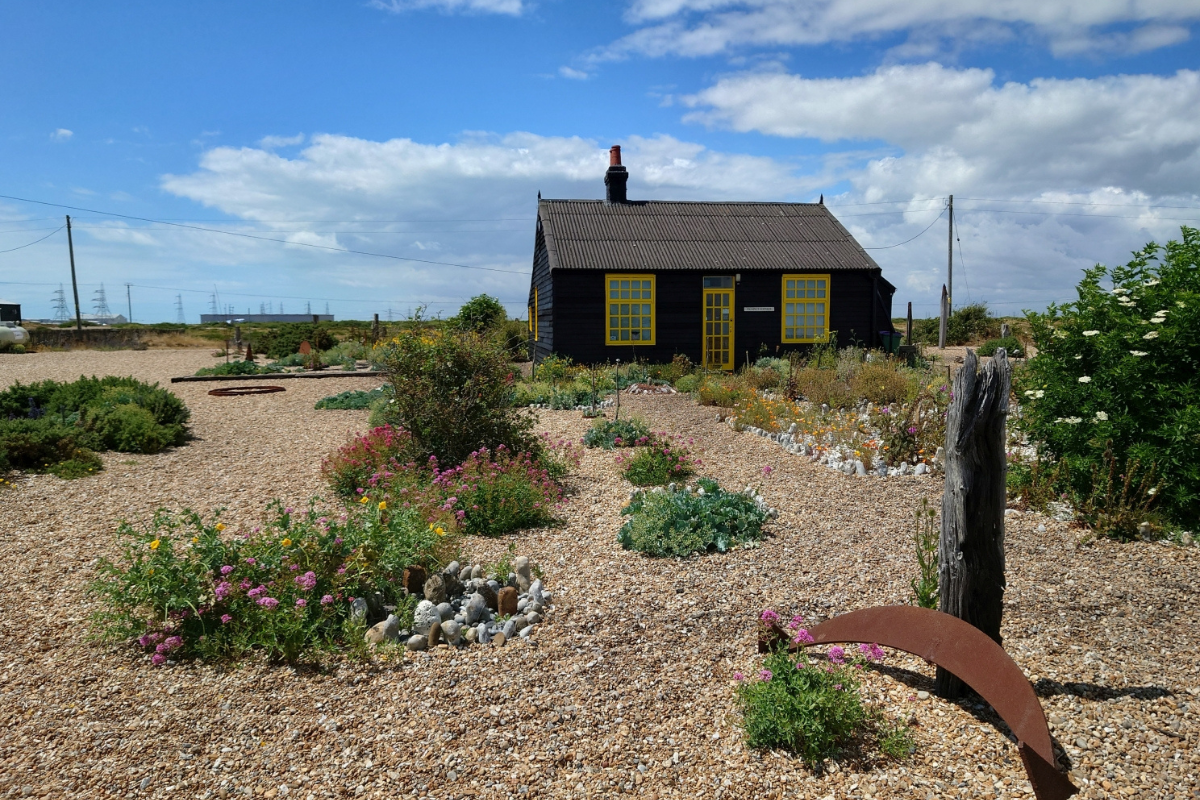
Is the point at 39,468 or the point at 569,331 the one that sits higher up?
the point at 569,331

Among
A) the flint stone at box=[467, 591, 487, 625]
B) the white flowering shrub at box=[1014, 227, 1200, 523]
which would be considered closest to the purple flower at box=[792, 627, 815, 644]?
the flint stone at box=[467, 591, 487, 625]

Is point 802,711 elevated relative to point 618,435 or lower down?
lower down

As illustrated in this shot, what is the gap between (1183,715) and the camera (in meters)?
3.19

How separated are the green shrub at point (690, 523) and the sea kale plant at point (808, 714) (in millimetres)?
1807

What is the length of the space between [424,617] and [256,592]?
0.85m

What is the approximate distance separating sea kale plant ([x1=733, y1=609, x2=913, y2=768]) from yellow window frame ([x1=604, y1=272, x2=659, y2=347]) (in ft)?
47.3

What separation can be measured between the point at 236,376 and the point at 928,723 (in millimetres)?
18230

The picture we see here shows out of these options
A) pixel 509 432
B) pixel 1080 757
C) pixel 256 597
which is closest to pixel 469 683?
pixel 256 597

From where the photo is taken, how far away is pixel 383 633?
3953 millimetres

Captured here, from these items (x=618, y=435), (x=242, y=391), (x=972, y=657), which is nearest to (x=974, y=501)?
(x=972, y=657)

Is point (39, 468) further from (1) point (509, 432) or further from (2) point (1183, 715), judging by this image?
(2) point (1183, 715)

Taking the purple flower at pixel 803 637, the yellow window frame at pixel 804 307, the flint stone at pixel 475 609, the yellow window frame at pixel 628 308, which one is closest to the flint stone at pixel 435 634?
the flint stone at pixel 475 609

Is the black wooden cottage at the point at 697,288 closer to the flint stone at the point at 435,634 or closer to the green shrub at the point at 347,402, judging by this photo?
the green shrub at the point at 347,402

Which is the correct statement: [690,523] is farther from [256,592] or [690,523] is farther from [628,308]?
[628,308]
